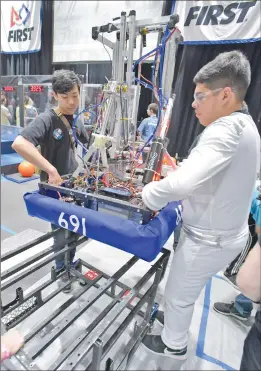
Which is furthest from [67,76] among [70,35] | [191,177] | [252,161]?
[70,35]

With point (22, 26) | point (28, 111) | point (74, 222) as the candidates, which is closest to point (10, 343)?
point (74, 222)

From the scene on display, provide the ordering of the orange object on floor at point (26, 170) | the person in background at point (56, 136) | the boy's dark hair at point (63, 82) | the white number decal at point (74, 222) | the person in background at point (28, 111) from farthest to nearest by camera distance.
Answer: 1. the person in background at point (28, 111)
2. the orange object on floor at point (26, 170)
3. the boy's dark hair at point (63, 82)
4. the person in background at point (56, 136)
5. the white number decal at point (74, 222)

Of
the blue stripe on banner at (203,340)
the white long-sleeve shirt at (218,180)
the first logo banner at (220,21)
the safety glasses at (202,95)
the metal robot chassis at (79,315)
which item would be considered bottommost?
the blue stripe on banner at (203,340)

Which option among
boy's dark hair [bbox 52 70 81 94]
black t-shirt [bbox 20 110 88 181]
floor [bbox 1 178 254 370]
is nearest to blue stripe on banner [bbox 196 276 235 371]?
floor [bbox 1 178 254 370]

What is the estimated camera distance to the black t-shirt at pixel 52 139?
1.44 meters

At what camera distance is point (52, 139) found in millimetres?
1554

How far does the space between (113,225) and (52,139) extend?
2.69 ft

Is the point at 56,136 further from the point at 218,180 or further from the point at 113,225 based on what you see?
the point at 218,180

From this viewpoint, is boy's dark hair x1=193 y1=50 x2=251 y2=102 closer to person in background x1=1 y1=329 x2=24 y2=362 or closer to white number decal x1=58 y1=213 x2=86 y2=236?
white number decal x1=58 y1=213 x2=86 y2=236

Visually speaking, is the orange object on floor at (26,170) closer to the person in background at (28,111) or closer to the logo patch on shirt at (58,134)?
the person in background at (28,111)

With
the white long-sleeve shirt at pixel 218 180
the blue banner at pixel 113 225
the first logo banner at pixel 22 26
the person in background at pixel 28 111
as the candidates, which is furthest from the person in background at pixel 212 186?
the first logo banner at pixel 22 26

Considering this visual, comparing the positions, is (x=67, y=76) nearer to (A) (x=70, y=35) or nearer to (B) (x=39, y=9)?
(A) (x=70, y=35)

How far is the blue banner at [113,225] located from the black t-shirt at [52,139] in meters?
0.41

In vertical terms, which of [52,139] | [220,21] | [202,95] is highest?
[220,21]
